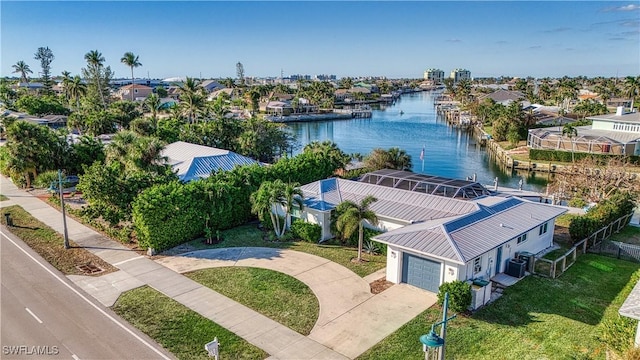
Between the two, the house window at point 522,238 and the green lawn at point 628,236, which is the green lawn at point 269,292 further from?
the green lawn at point 628,236

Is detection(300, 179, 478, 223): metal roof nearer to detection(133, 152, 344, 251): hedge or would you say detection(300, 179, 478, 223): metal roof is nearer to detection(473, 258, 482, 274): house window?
detection(133, 152, 344, 251): hedge

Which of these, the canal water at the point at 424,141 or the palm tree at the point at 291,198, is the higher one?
the palm tree at the point at 291,198

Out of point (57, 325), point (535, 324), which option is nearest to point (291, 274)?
point (57, 325)

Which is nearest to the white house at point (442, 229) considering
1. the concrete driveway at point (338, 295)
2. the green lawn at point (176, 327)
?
the concrete driveway at point (338, 295)

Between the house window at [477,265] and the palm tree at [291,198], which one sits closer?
the house window at [477,265]

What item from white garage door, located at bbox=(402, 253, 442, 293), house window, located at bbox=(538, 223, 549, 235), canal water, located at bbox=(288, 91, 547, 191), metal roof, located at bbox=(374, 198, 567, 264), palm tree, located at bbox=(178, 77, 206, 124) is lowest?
canal water, located at bbox=(288, 91, 547, 191)

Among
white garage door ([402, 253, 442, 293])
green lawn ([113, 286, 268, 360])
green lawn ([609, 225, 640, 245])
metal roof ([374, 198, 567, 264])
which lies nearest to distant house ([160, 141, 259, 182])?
green lawn ([113, 286, 268, 360])
